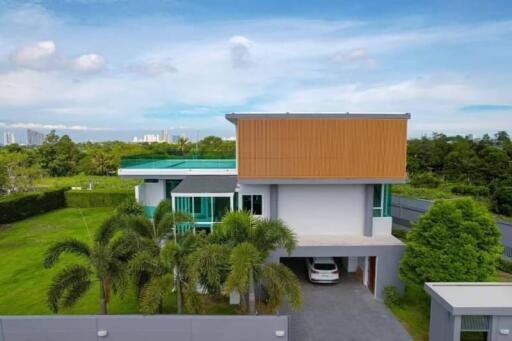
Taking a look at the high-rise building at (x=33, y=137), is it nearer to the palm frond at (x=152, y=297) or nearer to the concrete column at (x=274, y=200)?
the concrete column at (x=274, y=200)

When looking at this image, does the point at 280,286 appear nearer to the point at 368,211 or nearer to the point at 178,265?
the point at 178,265

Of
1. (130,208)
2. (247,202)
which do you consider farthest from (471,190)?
(130,208)

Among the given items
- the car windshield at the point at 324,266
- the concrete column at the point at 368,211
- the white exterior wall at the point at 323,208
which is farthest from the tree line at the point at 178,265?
the concrete column at the point at 368,211

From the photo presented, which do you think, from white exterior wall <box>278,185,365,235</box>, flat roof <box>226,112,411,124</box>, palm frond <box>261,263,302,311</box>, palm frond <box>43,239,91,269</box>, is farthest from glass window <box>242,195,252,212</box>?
palm frond <box>43,239,91,269</box>

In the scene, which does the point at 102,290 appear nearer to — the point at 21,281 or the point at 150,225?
the point at 150,225

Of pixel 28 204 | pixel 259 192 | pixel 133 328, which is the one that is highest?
pixel 259 192

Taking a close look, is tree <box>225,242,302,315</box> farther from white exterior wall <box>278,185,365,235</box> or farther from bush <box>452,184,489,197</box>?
bush <box>452,184,489,197</box>

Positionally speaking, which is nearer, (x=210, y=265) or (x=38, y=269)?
(x=210, y=265)
